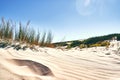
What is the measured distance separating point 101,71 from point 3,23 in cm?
347

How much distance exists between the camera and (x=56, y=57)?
422 cm

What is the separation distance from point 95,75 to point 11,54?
55.6 inches

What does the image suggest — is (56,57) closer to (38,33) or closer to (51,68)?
(51,68)

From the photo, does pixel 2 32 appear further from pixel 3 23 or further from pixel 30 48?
pixel 30 48

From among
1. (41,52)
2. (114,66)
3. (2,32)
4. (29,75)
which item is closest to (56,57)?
(41,52)

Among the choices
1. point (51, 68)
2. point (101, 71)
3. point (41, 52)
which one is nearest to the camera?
point (51, 68)

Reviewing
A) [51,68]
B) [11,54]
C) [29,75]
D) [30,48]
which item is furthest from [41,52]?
[29,75]

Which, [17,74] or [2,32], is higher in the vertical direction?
[2,32]

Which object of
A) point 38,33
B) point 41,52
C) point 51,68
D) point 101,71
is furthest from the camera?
point 38,33

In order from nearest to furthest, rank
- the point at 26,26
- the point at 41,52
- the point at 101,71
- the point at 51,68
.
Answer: the point at 51,68 < the point at 101,71 < the point at 41,52 < the point at 26,26

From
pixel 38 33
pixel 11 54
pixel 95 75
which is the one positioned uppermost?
pixel 38 33

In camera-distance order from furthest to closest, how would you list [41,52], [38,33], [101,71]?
1. [38,33]
2. [41,52]
3. [101,71]

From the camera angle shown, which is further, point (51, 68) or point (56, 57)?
point (56, 57)

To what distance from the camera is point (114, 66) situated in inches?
157
